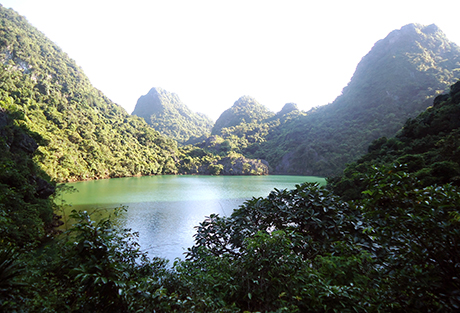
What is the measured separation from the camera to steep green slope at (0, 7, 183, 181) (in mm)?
36969

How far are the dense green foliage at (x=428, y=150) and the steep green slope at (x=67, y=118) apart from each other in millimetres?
37910

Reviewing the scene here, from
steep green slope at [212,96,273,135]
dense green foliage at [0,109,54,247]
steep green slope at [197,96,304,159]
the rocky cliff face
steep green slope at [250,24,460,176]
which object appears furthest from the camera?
steep green slope at [212,96,273,135]

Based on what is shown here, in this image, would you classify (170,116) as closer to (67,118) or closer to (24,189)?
(67,118)

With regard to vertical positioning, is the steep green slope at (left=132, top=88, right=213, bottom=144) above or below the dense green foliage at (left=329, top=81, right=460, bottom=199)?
above

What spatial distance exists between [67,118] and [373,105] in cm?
8004

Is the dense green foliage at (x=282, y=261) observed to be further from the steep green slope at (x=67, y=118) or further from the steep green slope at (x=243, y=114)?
the steep green slope at (x=243, y=114)

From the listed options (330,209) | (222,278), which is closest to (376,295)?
(222,278)

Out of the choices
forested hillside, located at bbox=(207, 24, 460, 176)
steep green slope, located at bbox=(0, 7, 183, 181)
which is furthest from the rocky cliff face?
forested hillside, located at bbox=(207, 24, 460, 176)

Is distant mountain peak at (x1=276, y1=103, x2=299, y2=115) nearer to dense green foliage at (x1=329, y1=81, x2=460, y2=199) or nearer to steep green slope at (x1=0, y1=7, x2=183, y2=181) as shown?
steep green slope at (x1=0, y1=7, x2=183, y2=181)

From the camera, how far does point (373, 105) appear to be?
62.4 meters

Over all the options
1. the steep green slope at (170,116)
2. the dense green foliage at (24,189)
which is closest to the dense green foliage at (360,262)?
the dense green foliage at (24,189)

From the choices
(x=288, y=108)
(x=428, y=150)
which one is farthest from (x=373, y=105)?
(x=428, y=150)

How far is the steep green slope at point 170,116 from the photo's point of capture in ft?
417

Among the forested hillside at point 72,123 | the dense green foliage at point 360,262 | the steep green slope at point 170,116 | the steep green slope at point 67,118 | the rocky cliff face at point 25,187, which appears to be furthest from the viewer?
the steep green slope at point 170,116
